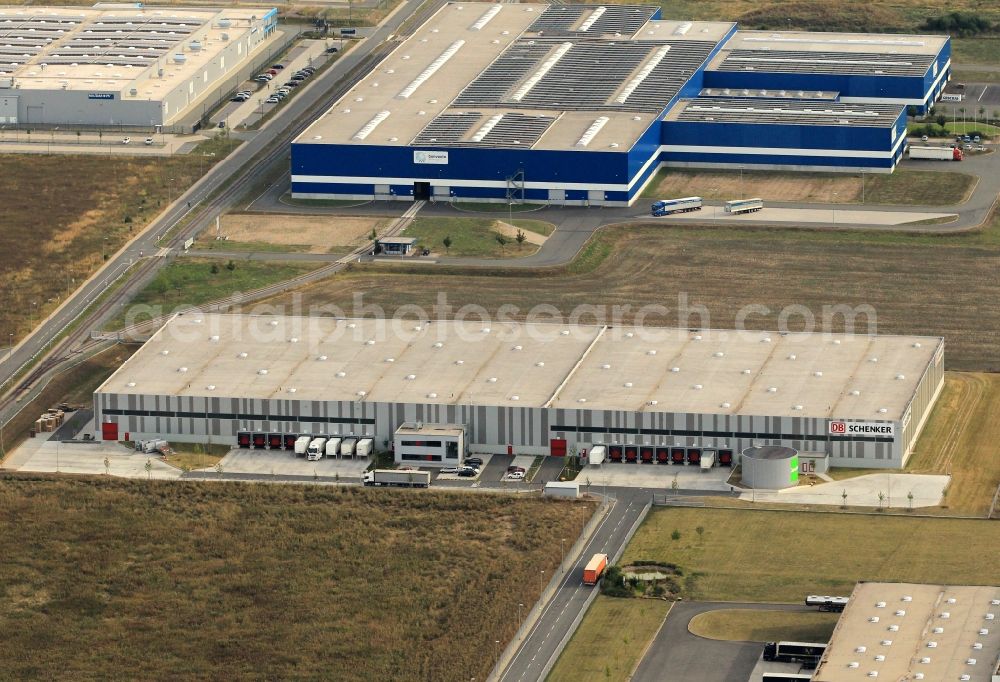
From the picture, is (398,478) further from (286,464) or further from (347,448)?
(286,464)

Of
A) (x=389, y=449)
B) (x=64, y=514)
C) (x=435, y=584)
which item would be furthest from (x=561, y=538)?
(x=64, y=514)

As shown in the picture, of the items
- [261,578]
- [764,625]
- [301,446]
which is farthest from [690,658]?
[301,446]

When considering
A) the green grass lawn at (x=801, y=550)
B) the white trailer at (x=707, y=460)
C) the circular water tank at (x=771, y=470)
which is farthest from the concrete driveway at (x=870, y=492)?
the white trailer at (x=707, y=460)

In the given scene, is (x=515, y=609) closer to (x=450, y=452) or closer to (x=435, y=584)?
(x=435, y=584)

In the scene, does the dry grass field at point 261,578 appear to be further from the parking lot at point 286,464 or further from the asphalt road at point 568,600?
the parking lot at point 286,464

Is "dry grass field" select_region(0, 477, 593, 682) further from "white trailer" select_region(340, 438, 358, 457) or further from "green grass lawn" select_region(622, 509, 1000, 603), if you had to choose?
"green grass lawn" select_region(622, 509, 1000, 603)
